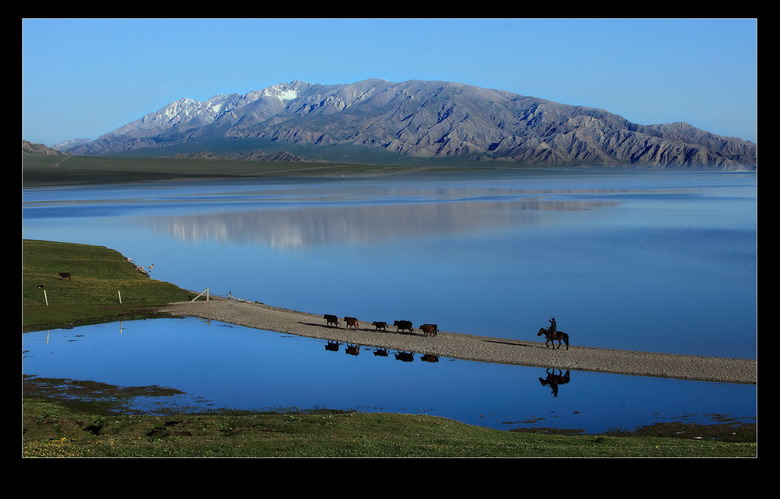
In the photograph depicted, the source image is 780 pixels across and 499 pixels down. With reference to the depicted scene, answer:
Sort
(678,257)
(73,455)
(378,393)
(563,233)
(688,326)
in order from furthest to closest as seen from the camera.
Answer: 1. (563,233)
2. (678,257)
3. (688,326)
4. (378,393)
5. (73,455)

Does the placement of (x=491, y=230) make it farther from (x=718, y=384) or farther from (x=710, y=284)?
(x=718, y=384)

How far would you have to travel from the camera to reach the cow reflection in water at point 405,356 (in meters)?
29.2

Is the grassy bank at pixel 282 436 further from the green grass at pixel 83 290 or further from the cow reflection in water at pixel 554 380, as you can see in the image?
the green grass at pixel 83 290

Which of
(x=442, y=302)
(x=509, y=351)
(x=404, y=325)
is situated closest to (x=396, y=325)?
(x=404, y=325)

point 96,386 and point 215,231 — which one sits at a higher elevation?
point 215,231

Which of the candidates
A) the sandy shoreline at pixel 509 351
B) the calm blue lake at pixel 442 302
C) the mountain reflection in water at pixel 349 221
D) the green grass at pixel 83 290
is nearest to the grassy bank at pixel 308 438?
the calm blue lake at pixel 442 302

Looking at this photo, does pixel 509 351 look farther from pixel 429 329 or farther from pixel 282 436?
pixel 282 436

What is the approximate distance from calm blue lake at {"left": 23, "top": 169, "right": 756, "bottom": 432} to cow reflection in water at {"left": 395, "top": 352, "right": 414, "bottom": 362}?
80cm

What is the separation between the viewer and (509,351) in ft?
96.6

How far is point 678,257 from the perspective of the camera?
55.8m

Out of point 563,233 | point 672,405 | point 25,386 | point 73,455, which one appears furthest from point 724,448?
point 563,233

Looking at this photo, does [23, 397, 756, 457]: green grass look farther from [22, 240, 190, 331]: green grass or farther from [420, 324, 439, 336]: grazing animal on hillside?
[22, 240, 190, 331]: green grass

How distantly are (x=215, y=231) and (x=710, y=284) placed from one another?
4850 cm

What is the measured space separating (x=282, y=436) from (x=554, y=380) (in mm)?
10961
